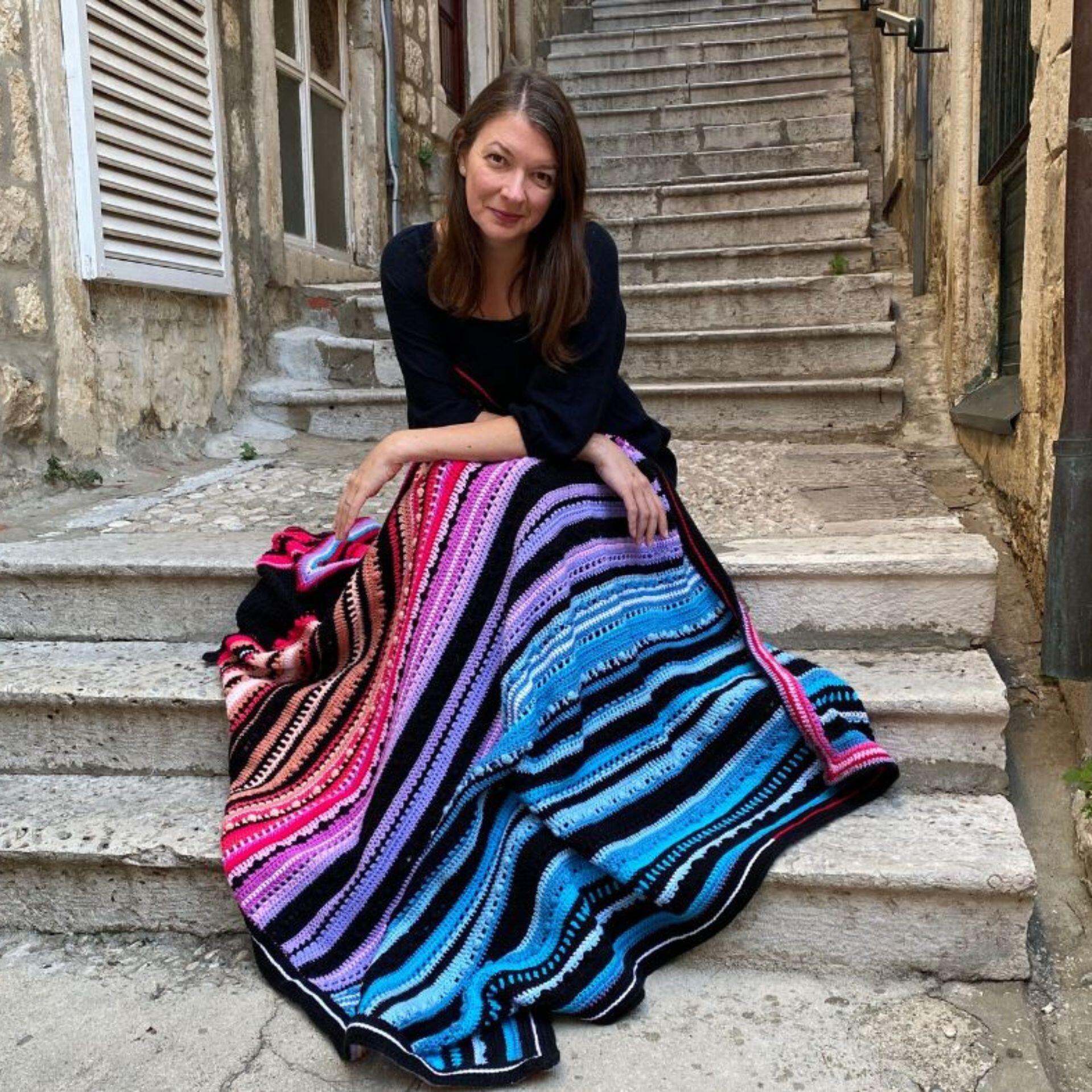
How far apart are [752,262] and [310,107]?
213 centimetres

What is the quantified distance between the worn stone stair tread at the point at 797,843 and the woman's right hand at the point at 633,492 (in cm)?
55

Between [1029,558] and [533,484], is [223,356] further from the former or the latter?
[1029,558]

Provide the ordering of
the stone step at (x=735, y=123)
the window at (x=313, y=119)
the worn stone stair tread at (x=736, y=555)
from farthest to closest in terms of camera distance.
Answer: the stone step at (x=735, y=123), the window at (x=313, y=119), the worn stone stair tread at (x=736, y=555)

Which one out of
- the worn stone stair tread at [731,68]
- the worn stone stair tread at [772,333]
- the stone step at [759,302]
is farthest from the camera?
the worn stone stair tread at [731,68]

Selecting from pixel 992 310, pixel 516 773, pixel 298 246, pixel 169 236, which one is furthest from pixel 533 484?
pixel 298 246

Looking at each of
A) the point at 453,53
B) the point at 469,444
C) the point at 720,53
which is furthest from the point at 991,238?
the point at 453,53

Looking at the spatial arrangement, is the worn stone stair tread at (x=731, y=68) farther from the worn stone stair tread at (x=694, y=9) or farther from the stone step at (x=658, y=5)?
the stone step at (x=658, y=5)

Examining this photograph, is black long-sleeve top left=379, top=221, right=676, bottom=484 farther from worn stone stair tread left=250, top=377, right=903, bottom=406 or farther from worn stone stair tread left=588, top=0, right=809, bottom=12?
worn stone stair tread left=588, top=0, right=809, bottom=12

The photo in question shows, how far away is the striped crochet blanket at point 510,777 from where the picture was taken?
143cm

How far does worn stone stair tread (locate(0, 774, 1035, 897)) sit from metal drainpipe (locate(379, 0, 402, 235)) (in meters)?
4.24

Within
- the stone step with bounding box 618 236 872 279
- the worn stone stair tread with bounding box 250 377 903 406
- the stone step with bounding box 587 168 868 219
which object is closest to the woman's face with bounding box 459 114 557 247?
the worn stone stair tread with bounding box 250 377 903 406

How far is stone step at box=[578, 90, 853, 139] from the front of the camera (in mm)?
6051

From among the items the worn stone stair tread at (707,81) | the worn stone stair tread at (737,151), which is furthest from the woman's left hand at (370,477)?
the worn stone stair tread at (707,81)

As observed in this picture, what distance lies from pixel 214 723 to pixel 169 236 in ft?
6.49
